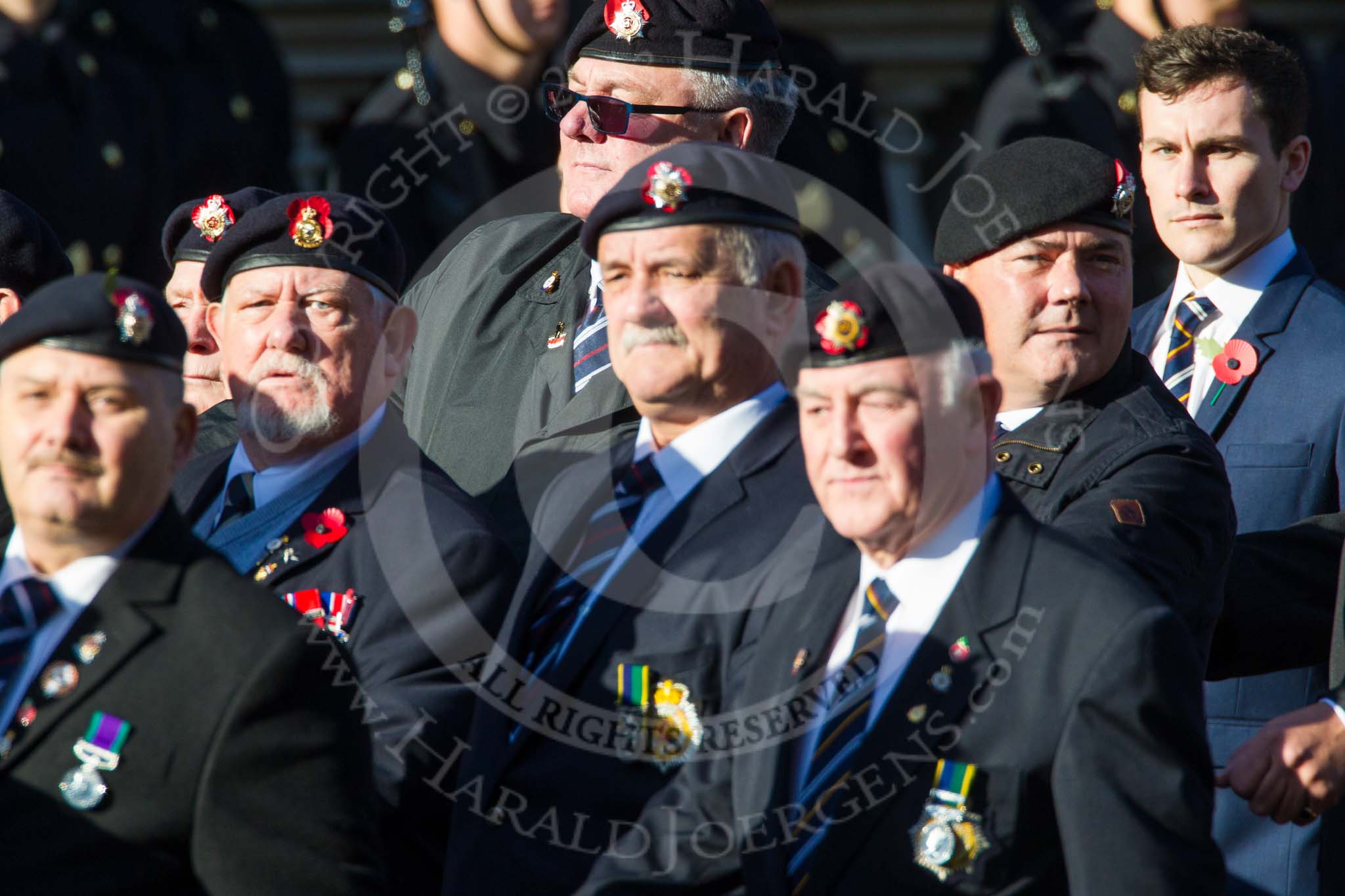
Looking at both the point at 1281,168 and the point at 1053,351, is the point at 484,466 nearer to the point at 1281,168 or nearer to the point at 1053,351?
the point at 1053,351

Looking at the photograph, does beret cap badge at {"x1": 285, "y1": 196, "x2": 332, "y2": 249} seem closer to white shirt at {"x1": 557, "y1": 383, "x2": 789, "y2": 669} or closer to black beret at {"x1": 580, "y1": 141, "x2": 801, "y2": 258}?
black beret at {"x1": 580, "y1": 141, "x2": 801, "y2": 258}

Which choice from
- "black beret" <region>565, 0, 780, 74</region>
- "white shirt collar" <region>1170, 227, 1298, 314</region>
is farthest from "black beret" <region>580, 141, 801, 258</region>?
"white shirt collar" <region>1170, 227, 1298, 314</region>

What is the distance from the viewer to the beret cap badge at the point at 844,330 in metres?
3.28

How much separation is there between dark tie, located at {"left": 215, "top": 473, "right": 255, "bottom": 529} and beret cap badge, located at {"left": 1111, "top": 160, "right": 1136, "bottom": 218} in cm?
184

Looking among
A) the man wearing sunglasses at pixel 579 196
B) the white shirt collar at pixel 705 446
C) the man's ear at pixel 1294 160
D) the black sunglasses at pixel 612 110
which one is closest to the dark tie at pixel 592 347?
the man wearing sunglasses at pixel 579 196

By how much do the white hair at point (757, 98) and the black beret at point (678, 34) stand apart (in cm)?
2

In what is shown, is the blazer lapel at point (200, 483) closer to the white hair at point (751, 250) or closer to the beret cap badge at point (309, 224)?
the beret cap badge at point (309, 224)

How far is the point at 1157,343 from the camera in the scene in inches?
199

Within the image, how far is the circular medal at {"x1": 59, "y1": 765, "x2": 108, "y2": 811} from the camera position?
10.2 ft

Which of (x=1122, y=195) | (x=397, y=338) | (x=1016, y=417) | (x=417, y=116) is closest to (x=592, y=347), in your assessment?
(x=397, y=338)

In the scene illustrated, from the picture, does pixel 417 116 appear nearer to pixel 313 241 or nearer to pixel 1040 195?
pixel 313 241

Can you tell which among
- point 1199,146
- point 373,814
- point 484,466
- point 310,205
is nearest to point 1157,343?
point 1199,146

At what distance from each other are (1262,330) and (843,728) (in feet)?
6.69

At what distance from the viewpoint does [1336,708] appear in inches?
142
